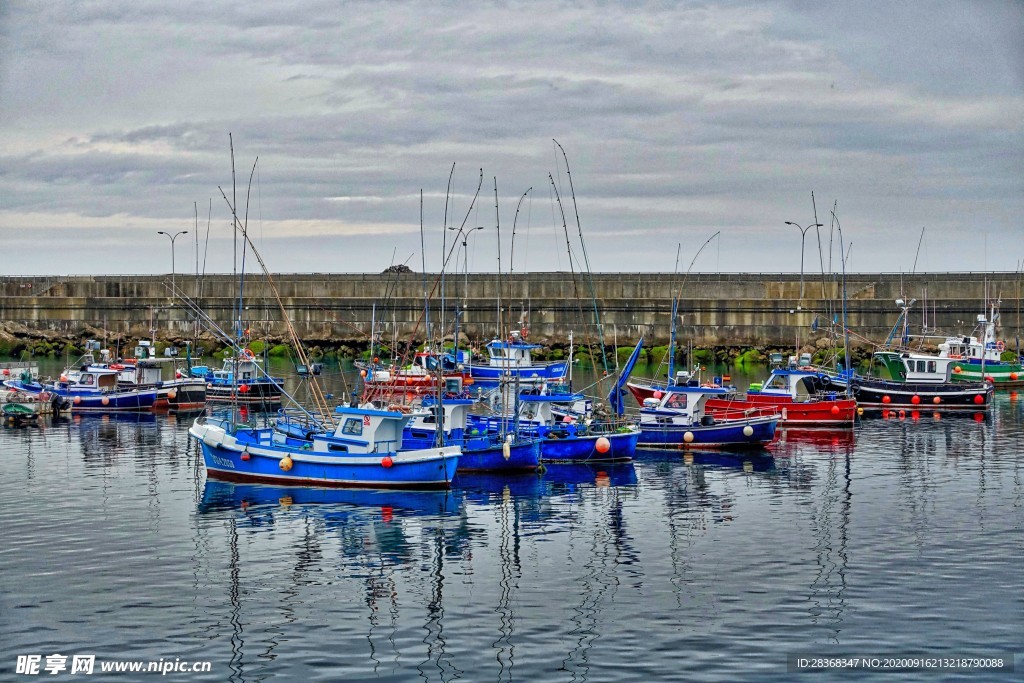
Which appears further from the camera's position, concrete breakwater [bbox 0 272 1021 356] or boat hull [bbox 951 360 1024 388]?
concrete breakwater [bbox 0 272 1021 356]

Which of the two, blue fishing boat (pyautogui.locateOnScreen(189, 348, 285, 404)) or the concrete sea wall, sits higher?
the concrete sea wall

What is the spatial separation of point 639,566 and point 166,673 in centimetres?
1191

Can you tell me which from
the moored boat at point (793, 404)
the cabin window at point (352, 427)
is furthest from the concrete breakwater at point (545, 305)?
the cabin window at point (352, 427)

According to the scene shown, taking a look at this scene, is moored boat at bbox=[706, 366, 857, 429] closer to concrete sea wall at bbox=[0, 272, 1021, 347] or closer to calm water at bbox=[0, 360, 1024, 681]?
calm water at bbox=[0, 360, 1024, 681]

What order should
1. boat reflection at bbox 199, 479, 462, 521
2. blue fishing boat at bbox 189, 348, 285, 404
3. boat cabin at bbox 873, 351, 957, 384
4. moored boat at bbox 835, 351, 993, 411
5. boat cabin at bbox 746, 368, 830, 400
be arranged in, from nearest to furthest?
boat reflection at bbox 199, 479, 462, 521 → boat cabin at bbox 746, 368, 830, 400 → moored boat at bbox 835, 351, 993, 411 → blue fishing boat at bbox 189, 348, 285, 404 → boat cabin at bbox 873, 351, 957, 384

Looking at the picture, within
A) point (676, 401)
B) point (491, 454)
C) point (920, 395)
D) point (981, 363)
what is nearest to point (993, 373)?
point (981, 363)

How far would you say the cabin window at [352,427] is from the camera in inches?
1591

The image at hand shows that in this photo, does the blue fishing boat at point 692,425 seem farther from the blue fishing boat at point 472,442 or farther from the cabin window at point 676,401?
the blue fishing boat at point 472,442

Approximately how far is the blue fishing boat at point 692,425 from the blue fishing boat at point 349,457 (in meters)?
13.1

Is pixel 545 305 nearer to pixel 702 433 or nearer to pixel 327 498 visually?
pixel 702 433

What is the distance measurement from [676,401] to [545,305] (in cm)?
5290

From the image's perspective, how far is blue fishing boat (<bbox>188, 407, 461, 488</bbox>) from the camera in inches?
1561

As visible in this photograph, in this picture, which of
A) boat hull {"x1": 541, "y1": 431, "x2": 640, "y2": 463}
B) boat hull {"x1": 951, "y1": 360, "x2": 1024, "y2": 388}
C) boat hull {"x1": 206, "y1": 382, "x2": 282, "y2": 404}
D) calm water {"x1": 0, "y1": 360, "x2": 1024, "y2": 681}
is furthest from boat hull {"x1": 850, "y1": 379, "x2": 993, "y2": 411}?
boat hull {"x1": 206, "y1": 382, "x2": 282, "y2": 404}

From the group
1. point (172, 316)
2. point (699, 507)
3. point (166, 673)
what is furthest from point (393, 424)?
point (172, 316)
